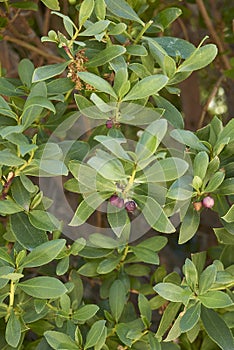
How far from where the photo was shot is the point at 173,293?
31.0 inches

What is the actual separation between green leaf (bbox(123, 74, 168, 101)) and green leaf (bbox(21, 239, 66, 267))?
0.63 ft

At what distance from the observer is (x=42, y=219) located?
0.81 meters

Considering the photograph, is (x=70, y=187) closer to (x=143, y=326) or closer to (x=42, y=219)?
(x=42, y=219)

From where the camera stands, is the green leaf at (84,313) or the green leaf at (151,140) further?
the green leaf at (84,313)

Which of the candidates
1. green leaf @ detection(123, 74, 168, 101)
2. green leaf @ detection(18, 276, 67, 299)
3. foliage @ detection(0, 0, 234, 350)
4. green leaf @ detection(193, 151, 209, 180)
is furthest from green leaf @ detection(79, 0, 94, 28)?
green leaf @ detection(18, 276, 67, 299)

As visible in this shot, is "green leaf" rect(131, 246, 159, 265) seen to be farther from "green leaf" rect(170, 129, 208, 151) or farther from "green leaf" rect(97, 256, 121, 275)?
"green leaf" rect(170, 129, 208, 151)

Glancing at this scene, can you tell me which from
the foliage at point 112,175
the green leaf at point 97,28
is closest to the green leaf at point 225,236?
the foliage at point 112,175

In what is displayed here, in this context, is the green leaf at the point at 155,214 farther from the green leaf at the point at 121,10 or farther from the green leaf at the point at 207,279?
the green leaf at the point at 121,10

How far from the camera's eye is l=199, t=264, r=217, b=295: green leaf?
0.78m

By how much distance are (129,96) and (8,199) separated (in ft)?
0.68

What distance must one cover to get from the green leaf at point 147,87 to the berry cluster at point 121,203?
121 mm

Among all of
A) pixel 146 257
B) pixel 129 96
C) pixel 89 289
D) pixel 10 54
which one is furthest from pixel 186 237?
pixel 10 54

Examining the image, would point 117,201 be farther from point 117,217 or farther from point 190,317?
point 190,317

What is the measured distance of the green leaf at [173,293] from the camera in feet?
2.57
